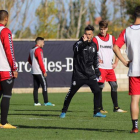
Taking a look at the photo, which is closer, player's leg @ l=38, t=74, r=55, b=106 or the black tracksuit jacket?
the black tracksuit jacket

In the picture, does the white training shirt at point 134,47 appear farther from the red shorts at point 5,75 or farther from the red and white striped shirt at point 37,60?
the red and white striped shirt at point 37,60

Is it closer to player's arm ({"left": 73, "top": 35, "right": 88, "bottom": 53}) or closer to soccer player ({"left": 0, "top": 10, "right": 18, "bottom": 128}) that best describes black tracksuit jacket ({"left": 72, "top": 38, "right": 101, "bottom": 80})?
player's arm ({"left": 73, "top": 35, "right": 88, "bottom": 53})

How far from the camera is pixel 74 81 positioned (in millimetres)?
12289

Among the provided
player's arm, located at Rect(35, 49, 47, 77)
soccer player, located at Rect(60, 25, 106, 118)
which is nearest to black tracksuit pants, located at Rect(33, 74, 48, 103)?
player's arm, located at Rect(35, 49, 47, 77)

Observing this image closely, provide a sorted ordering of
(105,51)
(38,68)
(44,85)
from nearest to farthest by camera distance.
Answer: (105,51) → (44,85) → (38,68)

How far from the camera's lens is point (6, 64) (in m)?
10.2

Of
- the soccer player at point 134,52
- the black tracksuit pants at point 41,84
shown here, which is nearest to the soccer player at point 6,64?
the soccer player at point 134,52

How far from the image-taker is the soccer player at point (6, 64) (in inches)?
396

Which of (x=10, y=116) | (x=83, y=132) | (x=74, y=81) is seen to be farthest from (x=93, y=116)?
(x=83, y=132)

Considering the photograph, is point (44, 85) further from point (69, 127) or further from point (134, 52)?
point (134, 52)

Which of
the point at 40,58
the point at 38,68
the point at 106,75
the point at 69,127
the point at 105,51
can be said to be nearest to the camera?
the point at 69,127

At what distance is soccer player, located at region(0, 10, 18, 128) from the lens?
10.0 meters

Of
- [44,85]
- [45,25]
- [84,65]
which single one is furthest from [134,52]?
[45,25]

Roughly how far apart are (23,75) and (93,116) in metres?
12.2
